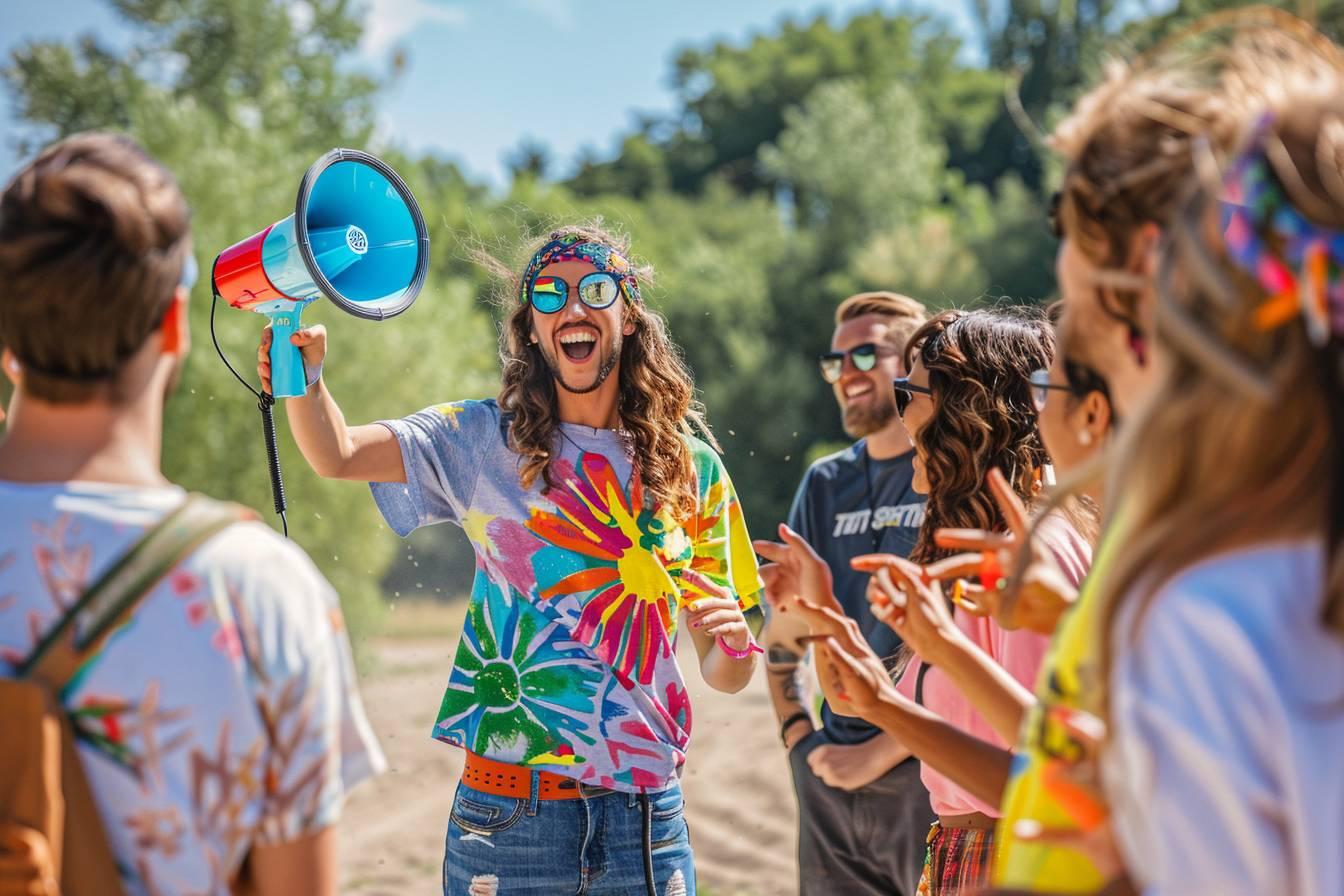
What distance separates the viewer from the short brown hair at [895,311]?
400 centimetres

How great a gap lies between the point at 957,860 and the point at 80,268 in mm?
1831

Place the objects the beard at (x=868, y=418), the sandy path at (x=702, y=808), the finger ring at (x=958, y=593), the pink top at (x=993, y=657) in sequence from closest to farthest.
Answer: the finger ring at (x=958, y=593)
the pink top at (x=993, y=657)
the beard at (x=868, y=418)
the sandy path at (x=702, y=808)

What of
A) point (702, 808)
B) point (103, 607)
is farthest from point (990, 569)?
point (702, 808)

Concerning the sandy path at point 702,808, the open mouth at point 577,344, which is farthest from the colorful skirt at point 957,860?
the sandy path at point 702,808

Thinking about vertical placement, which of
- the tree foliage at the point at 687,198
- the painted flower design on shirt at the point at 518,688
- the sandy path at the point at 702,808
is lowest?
the sandy path at the point at 702,808

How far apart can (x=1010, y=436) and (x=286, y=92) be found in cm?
1973

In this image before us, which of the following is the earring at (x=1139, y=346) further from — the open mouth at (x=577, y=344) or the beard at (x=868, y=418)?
the beard at (x=868, y=418)

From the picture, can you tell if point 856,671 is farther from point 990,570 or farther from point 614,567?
point 614,567

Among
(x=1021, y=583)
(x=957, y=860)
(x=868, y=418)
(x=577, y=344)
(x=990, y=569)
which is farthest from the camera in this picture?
(x=868, y=418)

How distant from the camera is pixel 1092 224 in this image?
129 cm

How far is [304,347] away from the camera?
2.62 meters

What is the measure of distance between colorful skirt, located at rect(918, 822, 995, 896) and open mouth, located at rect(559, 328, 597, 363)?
1.26 meters

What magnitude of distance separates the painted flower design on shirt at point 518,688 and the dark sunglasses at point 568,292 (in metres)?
0.66

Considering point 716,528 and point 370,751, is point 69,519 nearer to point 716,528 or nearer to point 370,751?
point 370,751
